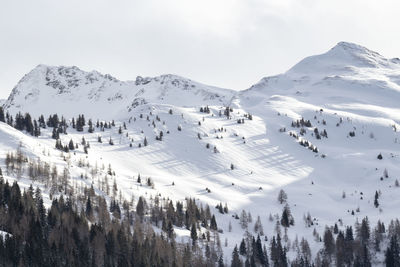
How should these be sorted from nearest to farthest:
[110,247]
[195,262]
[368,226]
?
[110,247], [195,262], [368,226]

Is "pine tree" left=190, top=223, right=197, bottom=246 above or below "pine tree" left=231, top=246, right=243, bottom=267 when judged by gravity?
above

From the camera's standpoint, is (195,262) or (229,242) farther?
(229,242)

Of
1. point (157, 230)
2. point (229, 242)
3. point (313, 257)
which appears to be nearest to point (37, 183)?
point (157, 230)

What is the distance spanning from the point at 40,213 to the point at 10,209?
9257mm

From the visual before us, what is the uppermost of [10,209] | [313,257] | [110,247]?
[10,209]

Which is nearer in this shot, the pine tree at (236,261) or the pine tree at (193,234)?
the pine tree at (236,261)

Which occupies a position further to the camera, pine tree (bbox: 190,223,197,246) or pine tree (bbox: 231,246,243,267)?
pine tree (bbox: 190,223,197,246)

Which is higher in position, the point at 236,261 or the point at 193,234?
the point at 193,234

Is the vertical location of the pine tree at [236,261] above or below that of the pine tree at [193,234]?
below

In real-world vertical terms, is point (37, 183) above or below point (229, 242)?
above

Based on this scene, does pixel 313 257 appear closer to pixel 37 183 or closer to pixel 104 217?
pixel 104 217

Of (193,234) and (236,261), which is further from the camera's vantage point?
(193,234)

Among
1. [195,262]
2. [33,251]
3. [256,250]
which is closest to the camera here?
[33,251]

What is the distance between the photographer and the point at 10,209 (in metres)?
157
